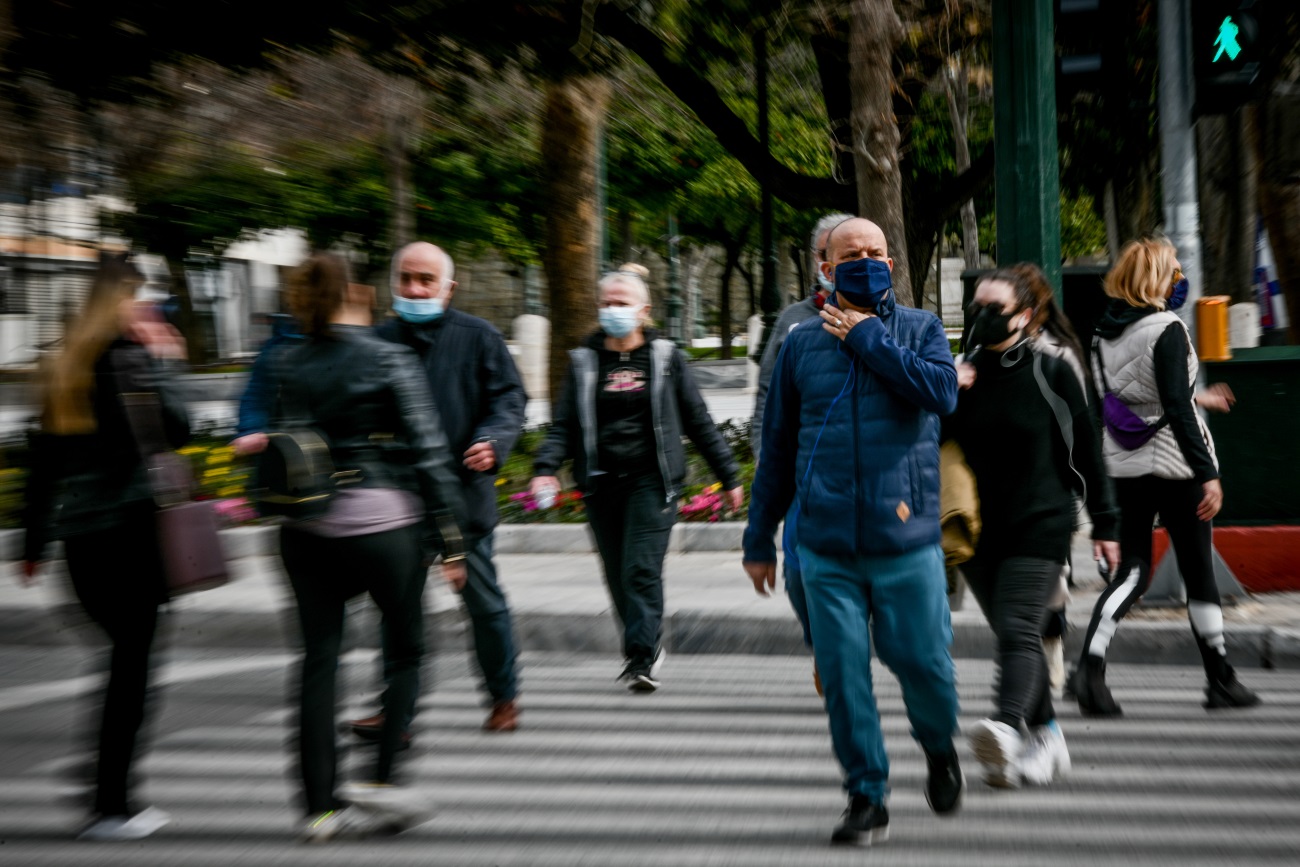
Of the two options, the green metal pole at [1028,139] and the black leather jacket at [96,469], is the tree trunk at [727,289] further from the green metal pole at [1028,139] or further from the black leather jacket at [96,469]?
the black leather jacket at [96,469]

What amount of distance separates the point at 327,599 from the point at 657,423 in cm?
234

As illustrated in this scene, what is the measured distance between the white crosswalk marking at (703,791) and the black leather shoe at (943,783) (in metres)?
0.05

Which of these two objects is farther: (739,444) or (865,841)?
(739,444)

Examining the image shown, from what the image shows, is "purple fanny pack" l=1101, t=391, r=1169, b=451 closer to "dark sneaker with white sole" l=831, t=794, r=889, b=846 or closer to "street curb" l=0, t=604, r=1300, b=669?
"street curb" l=0, t=604, r=1300, b=669

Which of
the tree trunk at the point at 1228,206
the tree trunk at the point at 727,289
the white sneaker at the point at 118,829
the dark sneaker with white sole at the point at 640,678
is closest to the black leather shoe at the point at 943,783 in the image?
the dark sneaker with white sole at the point at 640,678

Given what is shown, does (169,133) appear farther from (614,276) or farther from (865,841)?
(865,841)

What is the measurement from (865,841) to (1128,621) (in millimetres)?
3475

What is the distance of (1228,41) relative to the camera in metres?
7.27

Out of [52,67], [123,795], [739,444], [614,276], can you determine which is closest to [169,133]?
[739,444]

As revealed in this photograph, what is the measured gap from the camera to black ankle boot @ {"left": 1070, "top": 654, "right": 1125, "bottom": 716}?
18.9ft

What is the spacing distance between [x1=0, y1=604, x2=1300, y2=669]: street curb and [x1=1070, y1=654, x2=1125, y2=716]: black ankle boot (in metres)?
1.14

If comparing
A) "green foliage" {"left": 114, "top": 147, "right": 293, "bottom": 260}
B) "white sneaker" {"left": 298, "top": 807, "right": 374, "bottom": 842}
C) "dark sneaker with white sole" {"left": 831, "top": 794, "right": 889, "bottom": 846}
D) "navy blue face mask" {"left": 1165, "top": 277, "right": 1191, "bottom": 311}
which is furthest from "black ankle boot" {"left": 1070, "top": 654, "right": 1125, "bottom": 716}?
"green foliage" {"left": 114, "top": 147, "right": 293, "bottom": 260}

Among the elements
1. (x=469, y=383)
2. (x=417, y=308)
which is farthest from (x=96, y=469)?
(x=469, y=383)

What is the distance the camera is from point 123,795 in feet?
14.5
